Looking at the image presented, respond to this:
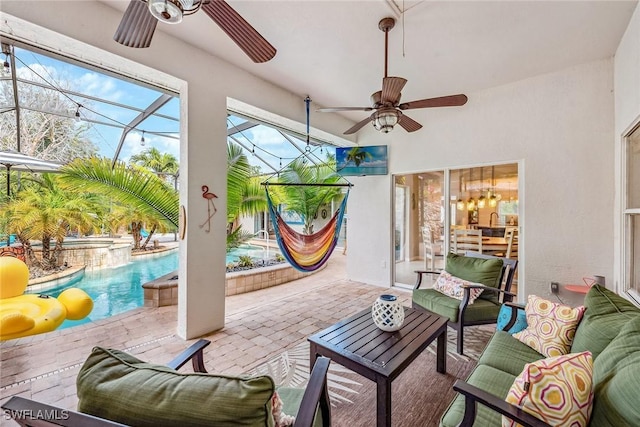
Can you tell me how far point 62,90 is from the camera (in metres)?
3.26

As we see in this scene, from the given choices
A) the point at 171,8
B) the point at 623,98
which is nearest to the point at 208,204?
the point at 171,8

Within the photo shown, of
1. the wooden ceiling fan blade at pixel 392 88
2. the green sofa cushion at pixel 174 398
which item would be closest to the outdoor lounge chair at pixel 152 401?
the green sofa cushion at pixel 174 398

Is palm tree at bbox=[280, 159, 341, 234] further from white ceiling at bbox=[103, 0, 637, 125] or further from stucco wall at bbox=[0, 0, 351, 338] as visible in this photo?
stucco wall at bbox=[0, 0, 351, 338]

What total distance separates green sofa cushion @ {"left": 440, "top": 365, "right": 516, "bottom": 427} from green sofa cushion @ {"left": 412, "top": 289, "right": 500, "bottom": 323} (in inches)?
37.5

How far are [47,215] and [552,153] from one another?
20.6 ft

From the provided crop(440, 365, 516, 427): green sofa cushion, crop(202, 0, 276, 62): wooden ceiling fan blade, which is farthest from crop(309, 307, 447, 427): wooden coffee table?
crop(202, 0, 276, 62): wooden ceiling fan blade

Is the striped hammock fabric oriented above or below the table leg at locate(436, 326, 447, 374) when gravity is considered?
above

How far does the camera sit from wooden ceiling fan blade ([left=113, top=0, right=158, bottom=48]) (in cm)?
146

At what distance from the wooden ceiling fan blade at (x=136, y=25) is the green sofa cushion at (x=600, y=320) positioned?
2849 mm

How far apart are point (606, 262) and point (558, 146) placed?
1355 mm

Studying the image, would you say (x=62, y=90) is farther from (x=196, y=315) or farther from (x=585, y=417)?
(x=585, y=417)

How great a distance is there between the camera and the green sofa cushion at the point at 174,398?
67cm

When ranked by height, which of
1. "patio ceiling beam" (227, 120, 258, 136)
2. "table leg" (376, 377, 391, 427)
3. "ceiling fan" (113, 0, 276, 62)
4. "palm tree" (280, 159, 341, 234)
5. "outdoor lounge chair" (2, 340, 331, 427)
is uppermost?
"patio ceiling beam" (227, 120, 258, 136)

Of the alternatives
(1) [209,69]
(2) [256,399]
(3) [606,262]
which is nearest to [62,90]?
(1) [209,69]
